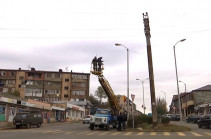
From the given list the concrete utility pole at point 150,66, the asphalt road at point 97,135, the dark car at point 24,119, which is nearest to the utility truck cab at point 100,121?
the asphalt road at point 97,135

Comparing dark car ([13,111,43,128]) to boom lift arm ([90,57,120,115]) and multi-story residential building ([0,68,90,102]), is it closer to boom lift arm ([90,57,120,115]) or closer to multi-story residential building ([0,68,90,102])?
boom lift arm ([90,57,120,115])

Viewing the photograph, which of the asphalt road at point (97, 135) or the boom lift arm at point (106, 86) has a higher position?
the boom lift arm at point (106, 86)

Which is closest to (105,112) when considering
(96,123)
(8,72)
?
(96,123)

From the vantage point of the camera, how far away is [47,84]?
3462 inches

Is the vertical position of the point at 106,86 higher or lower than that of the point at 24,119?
higher

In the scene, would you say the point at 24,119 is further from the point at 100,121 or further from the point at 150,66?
the point at 150,66

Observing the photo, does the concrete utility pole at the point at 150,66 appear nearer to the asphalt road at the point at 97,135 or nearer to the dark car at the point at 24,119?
the asphalt road at the point at 97,135

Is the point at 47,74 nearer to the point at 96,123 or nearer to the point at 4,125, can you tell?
the point at 4,125

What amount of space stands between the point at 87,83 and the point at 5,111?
55110 millimetres

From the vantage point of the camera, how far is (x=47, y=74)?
8881 centimetres

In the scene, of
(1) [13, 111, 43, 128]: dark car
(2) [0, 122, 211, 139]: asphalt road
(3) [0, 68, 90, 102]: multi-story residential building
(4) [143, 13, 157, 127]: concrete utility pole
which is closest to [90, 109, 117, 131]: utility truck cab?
(2) [0, 122, 211, 139]: asphalt road

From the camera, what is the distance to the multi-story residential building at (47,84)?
87062 millimetres

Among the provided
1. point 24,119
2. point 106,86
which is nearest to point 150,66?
point 106,86

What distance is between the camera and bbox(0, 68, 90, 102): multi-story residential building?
3428 inches
